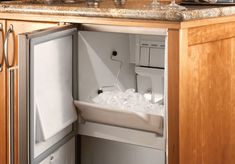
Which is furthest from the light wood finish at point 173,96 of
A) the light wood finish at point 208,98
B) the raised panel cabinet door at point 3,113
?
the raised panel cabinet door at point 3,113

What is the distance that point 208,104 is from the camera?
1662 millimetres

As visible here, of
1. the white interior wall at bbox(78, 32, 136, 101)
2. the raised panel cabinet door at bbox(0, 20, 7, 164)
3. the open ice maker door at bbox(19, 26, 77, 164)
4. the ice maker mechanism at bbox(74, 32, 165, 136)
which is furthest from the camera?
the raised panel cabinet door at bbox(0, 20, 7, 164)

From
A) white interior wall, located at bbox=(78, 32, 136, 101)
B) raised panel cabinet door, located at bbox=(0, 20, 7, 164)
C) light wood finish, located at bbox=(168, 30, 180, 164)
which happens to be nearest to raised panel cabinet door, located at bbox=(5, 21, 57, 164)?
raised panel cabinet door, located at bbox=(0, 20, 7, 164)

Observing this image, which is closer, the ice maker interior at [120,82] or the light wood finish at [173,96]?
the light wood finish at [173,96]

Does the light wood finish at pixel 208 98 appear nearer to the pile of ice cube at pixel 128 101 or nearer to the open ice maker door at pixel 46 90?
the pile of ice cube at pixel 128 101

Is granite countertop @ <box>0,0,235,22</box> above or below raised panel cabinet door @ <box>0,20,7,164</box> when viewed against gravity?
above

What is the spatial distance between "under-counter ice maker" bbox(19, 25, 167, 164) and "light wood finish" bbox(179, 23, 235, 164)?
0.28ft

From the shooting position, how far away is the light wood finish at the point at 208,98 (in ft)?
4.95

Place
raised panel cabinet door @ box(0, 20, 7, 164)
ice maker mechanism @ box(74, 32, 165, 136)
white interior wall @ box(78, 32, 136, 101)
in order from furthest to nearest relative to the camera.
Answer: raised panel cabinet door @ box(0, 20, 7, 164), white interior wall @ box(78, 32, 136, 101), ice maker mechanism @ box(74, 32, 165, 136)

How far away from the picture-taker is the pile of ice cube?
1716 mm

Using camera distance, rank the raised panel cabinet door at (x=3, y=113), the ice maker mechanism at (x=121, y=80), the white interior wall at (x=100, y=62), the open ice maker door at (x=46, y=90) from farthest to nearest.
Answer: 1. the raised panel cabinet door at (x=3, y=113)
2. the white interior wall at (x=100, y=62)
3. the ice maker mechanism at (x=121, y=80)
4. the open ice maker door at (x=46, y=90)

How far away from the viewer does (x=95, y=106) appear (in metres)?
1.70

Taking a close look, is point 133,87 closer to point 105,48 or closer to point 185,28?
point 105,48

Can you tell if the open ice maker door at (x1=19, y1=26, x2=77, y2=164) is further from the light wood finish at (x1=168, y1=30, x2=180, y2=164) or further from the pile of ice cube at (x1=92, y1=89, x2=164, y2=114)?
the light wood finish at (x1=168, y1=30, x2=180, y2=164)
